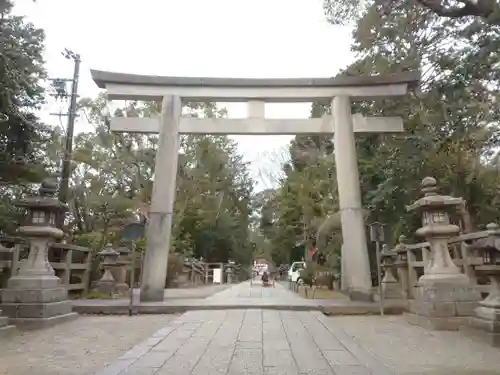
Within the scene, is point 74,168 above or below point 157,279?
above

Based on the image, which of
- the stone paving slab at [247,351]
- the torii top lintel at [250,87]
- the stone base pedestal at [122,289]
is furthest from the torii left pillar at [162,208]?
the stone base pedestal at [122,289]

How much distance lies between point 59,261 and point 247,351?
627cm

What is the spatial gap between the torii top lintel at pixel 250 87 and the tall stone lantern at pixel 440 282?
11.8 feet

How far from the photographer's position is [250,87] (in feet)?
34.6

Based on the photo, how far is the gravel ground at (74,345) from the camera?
4316mm

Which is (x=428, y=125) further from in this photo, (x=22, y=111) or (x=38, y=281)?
(x=22, y=111)

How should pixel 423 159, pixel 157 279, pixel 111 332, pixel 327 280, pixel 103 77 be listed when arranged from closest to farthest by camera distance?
pixel 111 332 → pixel 157 279 → pixel 103 77 → pixel 423 159 → pixel 327 280

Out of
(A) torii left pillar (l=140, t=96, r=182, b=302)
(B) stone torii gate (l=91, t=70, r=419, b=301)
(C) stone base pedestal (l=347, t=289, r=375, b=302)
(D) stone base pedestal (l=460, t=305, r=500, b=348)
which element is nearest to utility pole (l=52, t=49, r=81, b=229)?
(B) stone torii gate (l=91, t=70, r=419, b=301)

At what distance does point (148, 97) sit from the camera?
34.4 ft

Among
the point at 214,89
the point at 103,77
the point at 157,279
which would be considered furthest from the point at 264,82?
the point at 157,279

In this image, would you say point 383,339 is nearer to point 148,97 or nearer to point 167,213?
point 167,213

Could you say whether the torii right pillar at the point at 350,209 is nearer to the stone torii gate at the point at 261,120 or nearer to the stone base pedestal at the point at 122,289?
the stone torii gate at the point at 261,120

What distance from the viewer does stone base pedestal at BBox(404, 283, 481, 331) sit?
659 centimetres

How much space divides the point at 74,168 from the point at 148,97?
10.8 metres
